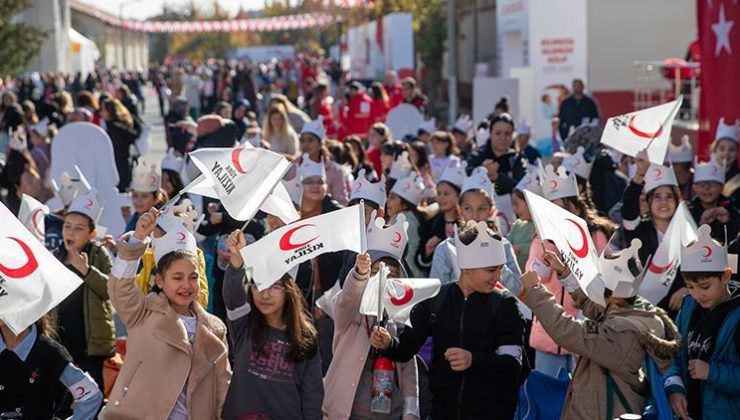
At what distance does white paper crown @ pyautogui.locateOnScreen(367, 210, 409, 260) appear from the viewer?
718 cm

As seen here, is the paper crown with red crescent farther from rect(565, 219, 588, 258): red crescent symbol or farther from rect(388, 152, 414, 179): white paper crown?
rect(388, 152, 414, 179): white paper crown

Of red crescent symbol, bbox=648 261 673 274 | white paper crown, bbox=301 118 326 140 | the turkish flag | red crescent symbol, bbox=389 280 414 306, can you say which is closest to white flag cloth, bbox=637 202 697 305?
red crescent symbol, bbox=648 261 673 274

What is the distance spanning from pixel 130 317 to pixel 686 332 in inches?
102

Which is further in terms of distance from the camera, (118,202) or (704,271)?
(118,202)

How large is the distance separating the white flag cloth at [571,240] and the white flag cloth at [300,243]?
0.84 meters

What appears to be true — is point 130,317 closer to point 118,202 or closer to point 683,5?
point 118,202

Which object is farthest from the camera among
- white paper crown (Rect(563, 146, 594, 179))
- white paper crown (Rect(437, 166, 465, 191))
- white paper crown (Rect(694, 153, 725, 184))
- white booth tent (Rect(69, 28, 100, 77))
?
white booth tent (Rect(69, 28, 100, 77))

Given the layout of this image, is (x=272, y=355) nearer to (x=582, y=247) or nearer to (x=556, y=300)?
(x=582, y=247)

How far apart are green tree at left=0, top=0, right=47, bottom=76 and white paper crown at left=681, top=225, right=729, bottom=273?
123 ft

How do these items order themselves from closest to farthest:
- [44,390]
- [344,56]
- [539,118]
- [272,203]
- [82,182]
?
[44,390], [272,203], [82,182], [539,118], [344,56]

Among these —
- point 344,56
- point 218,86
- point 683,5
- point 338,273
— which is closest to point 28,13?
point 344,56

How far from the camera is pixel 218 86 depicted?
40.0m

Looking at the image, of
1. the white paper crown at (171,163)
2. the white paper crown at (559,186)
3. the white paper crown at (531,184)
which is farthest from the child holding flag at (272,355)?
the white paper crown at (171,163)

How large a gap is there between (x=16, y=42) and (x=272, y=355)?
3833 cm
